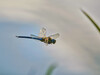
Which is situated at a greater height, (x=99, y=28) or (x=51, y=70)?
(x=99, y=28)

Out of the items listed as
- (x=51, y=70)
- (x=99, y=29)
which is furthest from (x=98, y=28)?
(x=51, y=70)

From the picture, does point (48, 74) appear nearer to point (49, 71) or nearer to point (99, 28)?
point (49, 71)

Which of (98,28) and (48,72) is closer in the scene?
(98,28)

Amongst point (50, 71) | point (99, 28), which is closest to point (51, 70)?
point (50, 71)

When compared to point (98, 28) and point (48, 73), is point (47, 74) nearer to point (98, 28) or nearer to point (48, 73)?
point (48, 73)

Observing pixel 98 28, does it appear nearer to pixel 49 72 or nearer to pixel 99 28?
pixel 99 28

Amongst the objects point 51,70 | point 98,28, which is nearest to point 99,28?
point 98,28

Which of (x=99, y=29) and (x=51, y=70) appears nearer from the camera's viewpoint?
(x=99, y=29)

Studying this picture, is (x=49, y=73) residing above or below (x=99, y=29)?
below
